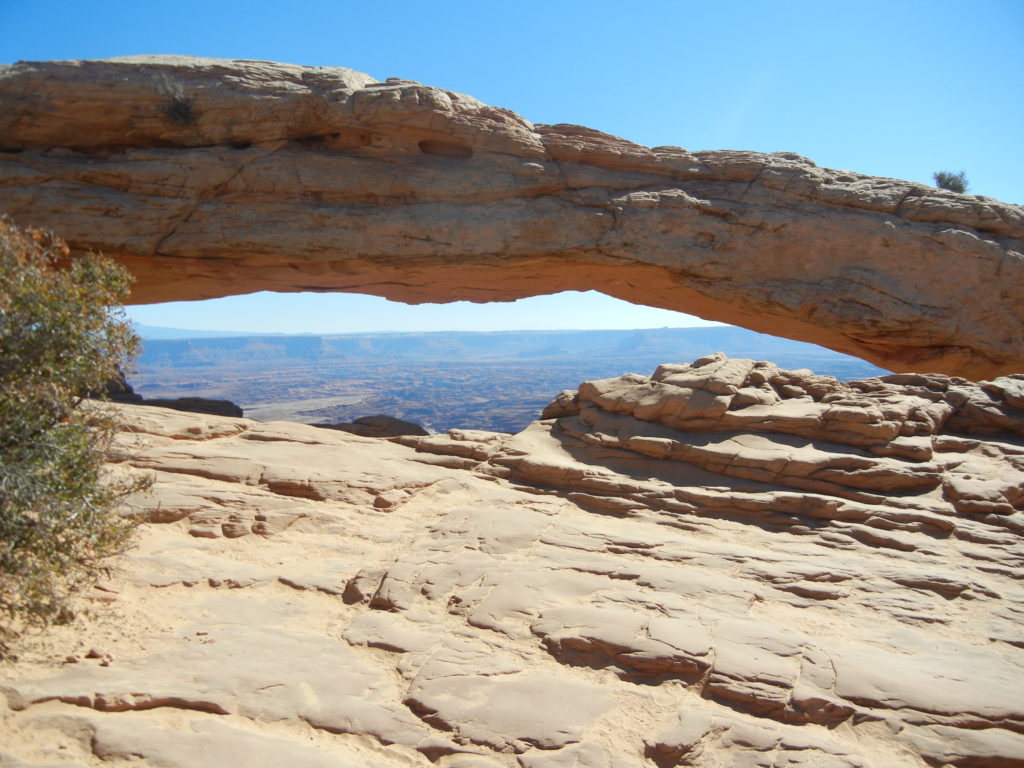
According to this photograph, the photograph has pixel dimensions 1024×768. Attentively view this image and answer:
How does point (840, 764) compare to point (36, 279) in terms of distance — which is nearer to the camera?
point (840, 764)

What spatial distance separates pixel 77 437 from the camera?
6945mm

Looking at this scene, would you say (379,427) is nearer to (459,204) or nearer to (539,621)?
(459,204)

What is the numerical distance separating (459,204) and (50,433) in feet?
46.5

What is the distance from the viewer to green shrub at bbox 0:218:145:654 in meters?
6.14

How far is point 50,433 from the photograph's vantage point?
6676mm

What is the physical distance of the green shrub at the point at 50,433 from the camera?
6141 mm

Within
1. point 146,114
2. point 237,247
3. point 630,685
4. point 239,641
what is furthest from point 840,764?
point 146,114

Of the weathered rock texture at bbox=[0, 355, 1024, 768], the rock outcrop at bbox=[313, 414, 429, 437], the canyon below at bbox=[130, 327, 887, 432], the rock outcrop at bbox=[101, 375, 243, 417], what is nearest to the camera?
the weathered rock texture at bbox=[0, 355, 1024, 768]

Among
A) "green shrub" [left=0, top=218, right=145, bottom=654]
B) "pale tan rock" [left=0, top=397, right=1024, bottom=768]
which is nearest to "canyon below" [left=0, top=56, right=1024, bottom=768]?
"pale tan rock" [left=0, top=397, right=1024, bottom=768]

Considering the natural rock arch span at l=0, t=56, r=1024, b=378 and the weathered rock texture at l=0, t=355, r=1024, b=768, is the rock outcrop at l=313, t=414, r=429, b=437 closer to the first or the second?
the weathered rock texture at l=0, t=355, r=1024, b=768

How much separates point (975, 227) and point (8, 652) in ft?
80.0

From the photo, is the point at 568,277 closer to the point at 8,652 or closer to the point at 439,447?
the point at 439,447

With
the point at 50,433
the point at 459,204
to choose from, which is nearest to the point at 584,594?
the point at 50,433

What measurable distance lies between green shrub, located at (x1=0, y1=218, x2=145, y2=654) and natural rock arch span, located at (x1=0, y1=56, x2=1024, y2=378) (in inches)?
455
